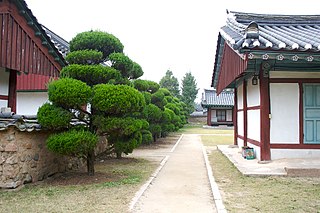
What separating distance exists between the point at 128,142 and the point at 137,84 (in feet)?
25.0

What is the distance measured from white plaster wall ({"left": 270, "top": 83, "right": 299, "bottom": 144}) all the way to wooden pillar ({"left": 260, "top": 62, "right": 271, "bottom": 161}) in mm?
238

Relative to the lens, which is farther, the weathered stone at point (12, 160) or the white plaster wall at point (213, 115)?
the white plaster wall at point (213, 115)

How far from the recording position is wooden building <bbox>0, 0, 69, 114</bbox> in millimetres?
8250

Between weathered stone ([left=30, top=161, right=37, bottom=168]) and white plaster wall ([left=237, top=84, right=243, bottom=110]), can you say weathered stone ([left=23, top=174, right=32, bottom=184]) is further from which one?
white plaster wall ([left=237, top=84, right=243, bottom=110])

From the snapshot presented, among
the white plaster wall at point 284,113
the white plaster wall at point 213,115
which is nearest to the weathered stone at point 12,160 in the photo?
the white plaster wall at point 284,113

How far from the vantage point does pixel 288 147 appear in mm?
9148

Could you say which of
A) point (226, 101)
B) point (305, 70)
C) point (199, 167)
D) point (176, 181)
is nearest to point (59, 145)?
point (176, 181)

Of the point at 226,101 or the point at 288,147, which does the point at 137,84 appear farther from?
the point at 226,101

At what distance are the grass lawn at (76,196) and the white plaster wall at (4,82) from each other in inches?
126

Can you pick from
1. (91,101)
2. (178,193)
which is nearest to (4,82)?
(91,101)

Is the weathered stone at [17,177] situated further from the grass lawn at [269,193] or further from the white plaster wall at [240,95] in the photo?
the white plaster wall at [240,95]

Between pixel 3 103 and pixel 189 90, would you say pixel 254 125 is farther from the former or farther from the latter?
pixel 189 90

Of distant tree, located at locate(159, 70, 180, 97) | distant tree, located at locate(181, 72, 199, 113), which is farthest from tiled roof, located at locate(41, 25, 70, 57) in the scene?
distant tree, located at locate(159, 70, 180, 97)

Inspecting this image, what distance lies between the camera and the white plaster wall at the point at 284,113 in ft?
30.1
